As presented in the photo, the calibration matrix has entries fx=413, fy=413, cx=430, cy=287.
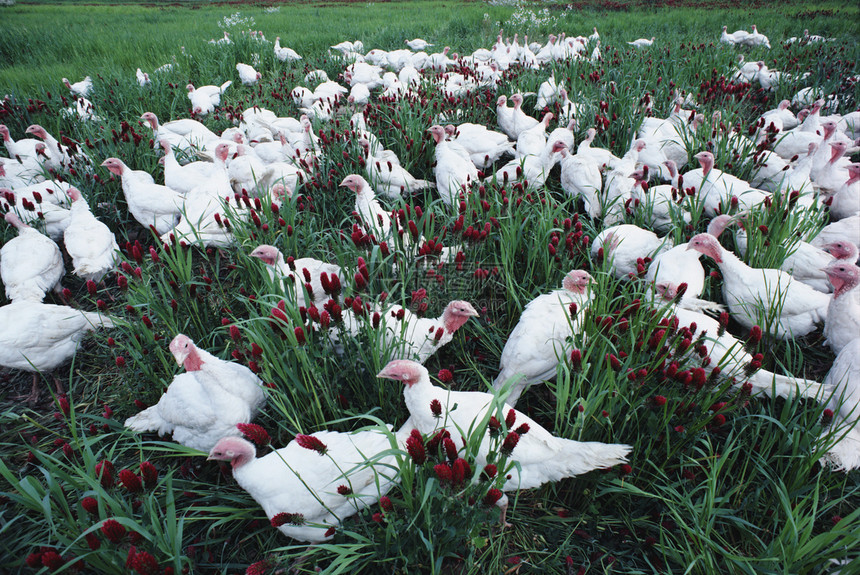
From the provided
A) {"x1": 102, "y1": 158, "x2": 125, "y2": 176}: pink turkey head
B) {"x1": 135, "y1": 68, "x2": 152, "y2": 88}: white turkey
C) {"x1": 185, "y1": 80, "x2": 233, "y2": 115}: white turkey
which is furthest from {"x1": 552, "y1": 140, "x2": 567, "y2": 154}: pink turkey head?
{"x1": 135, "y1": 68, "x2": 152, "y2": 88}: white turkey

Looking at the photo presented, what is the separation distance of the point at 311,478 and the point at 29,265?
3176 millimetres

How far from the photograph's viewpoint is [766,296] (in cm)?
272

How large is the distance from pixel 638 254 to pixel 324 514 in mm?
2842

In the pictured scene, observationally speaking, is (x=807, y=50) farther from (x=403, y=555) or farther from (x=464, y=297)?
(x=403, y=555)

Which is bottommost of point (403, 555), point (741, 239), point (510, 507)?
point (510, 507)

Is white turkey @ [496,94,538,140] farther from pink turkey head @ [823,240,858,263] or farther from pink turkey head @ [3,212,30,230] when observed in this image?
pink turkey head @ [3,212,30,230]

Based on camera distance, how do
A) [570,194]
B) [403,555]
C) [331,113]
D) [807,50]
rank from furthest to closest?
[807,50]
[331,113]
[570,194]
[403,555]

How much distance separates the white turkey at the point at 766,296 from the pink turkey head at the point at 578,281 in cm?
99

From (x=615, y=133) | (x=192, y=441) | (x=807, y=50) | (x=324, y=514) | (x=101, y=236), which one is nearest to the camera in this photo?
(x=324, y=514)

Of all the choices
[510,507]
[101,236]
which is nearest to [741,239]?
[510,507]

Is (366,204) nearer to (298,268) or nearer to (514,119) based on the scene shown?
(298,268)

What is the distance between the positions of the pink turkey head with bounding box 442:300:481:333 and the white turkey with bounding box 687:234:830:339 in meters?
1.78

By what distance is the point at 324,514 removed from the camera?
185 centimetres

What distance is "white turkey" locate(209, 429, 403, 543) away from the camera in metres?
1.79
